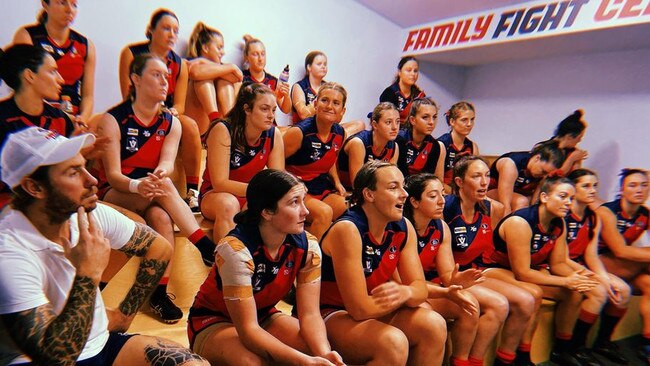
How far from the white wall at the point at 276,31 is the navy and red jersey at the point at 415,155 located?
156cm

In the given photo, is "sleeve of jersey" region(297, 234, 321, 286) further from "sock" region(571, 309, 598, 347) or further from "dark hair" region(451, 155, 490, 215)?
"sock" region(571, 309, 598, 347)

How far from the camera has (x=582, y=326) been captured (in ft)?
9.78

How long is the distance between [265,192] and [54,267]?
2.17 ft

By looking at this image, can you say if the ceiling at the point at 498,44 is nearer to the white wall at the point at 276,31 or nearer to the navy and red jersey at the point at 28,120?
the white wall at the point at 276,31

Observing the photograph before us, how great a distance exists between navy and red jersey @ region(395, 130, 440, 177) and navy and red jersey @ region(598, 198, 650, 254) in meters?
1.28

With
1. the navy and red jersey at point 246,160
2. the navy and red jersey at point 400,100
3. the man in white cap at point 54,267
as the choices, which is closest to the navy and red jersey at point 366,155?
the navy and red jersey at point 246,160

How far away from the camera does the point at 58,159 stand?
125cm

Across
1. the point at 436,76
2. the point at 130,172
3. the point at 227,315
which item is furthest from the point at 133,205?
the point at 436,76

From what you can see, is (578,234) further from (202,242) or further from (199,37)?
(199,37)

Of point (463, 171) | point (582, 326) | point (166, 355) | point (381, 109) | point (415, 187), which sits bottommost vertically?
point (582, 326)

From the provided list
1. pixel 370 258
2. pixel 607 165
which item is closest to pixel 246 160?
pixel 370 258

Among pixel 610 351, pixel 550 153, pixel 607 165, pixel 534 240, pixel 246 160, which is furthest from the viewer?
pixel 607 165

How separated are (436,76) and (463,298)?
162 inches

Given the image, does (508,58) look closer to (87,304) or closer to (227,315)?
(227,315)
